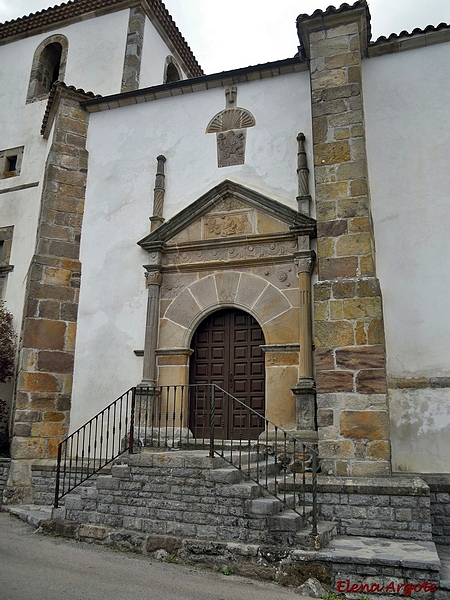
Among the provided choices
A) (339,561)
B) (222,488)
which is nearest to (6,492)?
(222,488)

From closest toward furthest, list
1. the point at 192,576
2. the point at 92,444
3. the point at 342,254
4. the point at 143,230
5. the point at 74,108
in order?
the point at 192,576 → the point at 342,254 → the point at 92,444 → the point at 143,230 → the point at 74,108

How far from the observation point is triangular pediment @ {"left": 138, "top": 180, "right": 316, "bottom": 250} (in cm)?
829

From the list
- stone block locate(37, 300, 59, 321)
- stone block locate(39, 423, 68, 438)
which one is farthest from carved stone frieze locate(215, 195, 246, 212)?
stone block locate(39, 423, 68, 438)

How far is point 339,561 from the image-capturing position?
4.67m

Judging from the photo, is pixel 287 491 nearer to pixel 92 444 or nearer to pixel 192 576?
pixel 192 576

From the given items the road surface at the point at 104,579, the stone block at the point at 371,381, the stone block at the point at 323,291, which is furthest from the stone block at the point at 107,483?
the stone block at the point at 323,291

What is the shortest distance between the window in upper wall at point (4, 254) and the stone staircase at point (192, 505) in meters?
5.44

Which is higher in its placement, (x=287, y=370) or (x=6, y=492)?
(x=287, y=370)

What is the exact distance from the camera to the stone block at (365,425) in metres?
6.19

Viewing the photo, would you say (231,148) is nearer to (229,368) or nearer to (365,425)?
(229,368)

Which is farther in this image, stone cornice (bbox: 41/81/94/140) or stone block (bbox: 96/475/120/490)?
stone cornice (bbox: 41/81/94/140)

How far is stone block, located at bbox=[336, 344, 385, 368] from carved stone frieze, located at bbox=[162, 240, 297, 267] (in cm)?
208

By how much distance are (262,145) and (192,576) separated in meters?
6.32

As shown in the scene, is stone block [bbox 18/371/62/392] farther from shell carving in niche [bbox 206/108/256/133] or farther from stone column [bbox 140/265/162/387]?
shell carving in niche [bbox 206/108/256/133]
